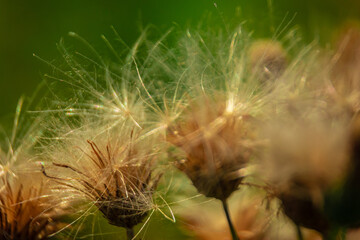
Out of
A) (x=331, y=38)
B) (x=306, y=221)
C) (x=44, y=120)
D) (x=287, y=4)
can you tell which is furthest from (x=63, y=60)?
(x=287, y=4)

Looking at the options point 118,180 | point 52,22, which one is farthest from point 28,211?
point 52,22

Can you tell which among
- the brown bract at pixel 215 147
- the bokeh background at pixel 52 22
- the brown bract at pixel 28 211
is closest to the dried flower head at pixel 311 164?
the brown bract at pixel 215 147

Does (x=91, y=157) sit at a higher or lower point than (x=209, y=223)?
higher

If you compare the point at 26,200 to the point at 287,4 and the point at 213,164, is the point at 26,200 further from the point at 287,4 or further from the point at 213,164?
the point at 287,4

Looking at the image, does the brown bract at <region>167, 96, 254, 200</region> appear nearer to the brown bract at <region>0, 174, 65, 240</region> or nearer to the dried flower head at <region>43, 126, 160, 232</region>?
the dried flower head at <region>43, 126, 160, 232</region>

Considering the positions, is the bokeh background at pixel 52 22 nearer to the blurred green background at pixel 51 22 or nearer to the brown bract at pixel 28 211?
the blurred green background at pixel 51 22

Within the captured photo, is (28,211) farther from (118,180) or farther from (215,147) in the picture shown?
(215,147)
